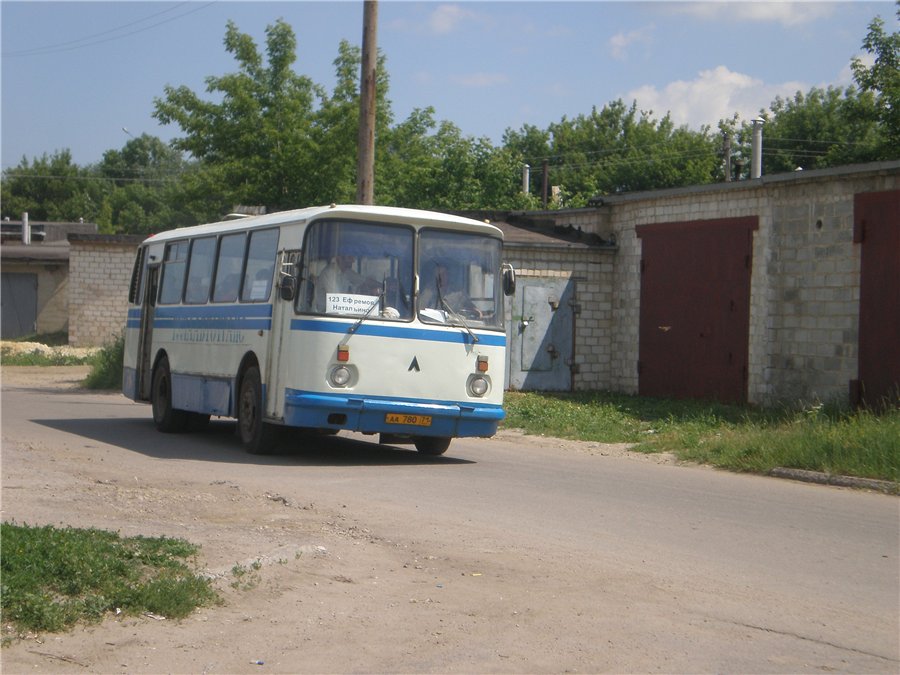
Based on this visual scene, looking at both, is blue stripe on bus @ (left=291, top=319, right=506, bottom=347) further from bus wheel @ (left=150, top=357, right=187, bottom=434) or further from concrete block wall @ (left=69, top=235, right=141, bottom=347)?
concrete block wall @ (left=69, top=235, right=141, bottom=347)

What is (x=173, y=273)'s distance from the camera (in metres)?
18.6

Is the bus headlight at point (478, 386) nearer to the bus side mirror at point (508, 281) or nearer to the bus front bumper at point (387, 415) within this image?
the bus front bumper at point (387, 415)

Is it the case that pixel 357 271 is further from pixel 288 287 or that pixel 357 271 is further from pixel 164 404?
pixel 164 404

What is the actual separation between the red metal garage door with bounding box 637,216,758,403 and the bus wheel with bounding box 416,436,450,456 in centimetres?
855

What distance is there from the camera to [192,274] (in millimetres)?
17781

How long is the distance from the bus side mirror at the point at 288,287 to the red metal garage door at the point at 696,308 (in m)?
10.9

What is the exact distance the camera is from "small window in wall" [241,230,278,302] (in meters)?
15.0

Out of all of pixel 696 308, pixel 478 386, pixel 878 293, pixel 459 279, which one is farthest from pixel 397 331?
pixel 696 308

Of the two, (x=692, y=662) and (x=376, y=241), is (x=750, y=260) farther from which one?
(x=692, y=662)

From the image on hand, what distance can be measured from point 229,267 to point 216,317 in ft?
2.34

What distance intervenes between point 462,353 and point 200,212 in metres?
33.6

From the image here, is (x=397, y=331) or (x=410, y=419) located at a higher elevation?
(x=397, y=331)

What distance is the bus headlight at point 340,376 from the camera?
44.9ft

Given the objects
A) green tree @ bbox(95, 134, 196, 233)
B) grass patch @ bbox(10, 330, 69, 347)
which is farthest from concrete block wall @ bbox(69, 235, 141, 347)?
green tree @ bbox(95, 134, 196, 233)
